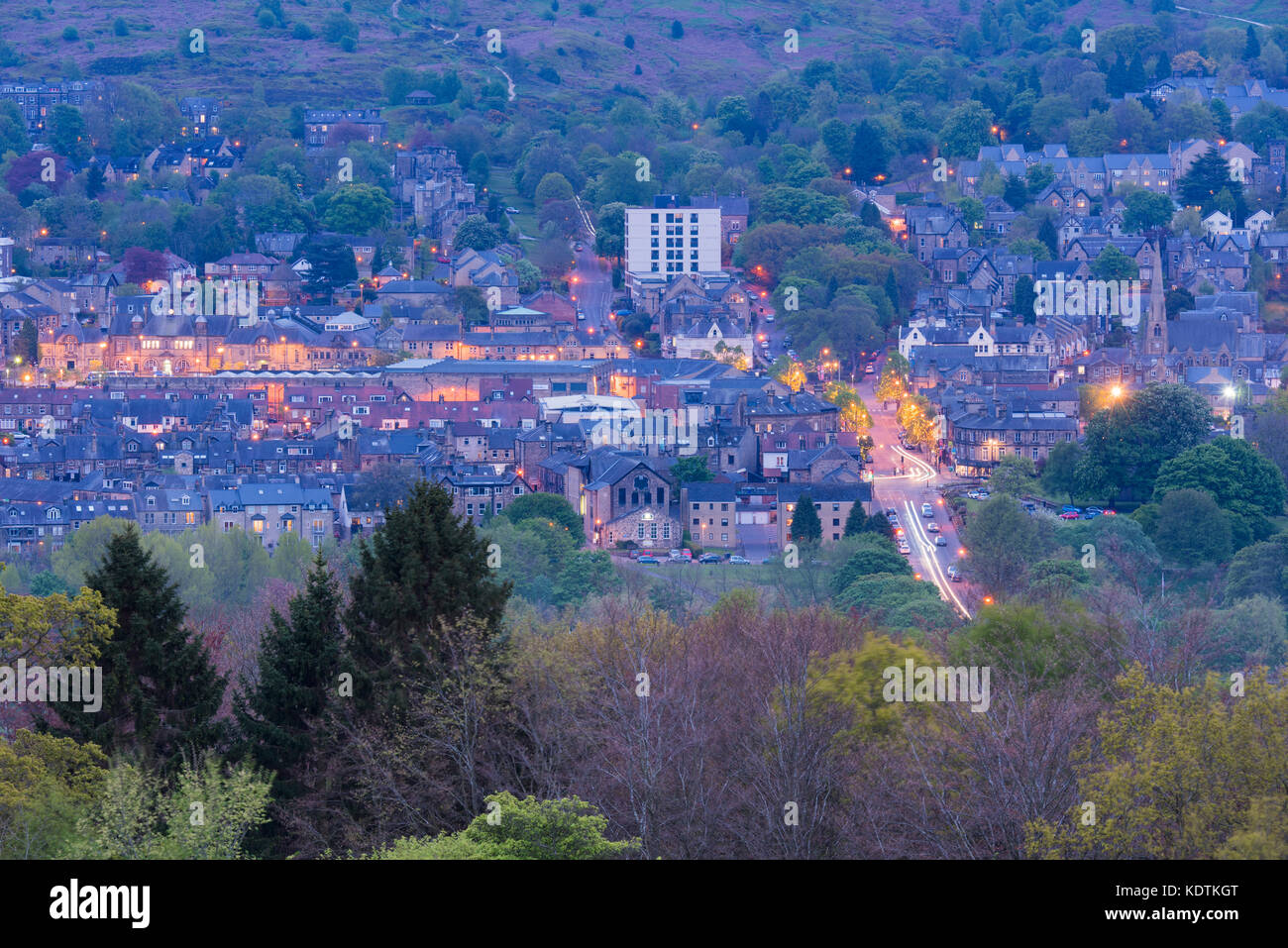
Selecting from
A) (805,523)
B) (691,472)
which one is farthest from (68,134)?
(805,523)

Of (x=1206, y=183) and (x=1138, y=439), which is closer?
(x=1138, y=439)

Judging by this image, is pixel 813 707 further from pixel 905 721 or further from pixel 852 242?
pixel 852 242

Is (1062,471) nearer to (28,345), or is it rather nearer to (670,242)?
(670,242)

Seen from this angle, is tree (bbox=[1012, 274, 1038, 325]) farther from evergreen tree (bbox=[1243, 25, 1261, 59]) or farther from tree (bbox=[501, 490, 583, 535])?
evergreen tree (bbox=[1243, 25, 1261, 59])

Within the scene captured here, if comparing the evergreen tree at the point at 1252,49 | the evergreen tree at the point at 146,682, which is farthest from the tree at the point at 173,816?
the evergreen tree at the point at 1252,49

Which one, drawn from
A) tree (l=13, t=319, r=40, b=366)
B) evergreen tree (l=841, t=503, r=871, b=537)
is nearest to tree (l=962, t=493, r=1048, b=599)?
evergreen tree (l=841, t=503, r=871, b=537)

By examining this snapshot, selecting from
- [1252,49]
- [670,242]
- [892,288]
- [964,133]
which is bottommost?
[892,288]

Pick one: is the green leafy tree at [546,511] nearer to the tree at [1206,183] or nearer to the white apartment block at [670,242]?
the white apartment block at [670,242]
